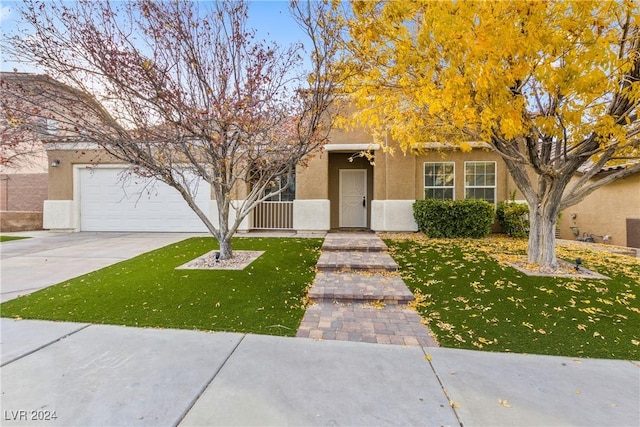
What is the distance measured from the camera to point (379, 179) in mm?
10961

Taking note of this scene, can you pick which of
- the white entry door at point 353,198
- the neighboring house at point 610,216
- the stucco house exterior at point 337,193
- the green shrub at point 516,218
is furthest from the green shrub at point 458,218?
the neighboring house at point 610,216

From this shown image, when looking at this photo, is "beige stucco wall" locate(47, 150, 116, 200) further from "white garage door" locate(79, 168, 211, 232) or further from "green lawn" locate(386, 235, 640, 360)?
"green lawn" locate(386, 235, 640, 360)

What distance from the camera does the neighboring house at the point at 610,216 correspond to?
1033 cm

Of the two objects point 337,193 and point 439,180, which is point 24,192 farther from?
point 439,180

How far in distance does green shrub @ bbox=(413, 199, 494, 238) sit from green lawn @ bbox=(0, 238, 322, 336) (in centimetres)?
487

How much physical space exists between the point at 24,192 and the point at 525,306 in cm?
1974

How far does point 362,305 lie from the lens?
4.58 m

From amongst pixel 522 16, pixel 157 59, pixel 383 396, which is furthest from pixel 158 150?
pixel 522 16

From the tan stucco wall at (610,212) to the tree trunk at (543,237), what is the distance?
7165mm

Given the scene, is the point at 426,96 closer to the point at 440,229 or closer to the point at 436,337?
the point at 436,337

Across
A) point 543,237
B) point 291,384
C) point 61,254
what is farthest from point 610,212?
point 61,254

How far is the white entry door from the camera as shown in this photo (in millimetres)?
12414

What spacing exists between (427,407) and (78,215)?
1426 cm

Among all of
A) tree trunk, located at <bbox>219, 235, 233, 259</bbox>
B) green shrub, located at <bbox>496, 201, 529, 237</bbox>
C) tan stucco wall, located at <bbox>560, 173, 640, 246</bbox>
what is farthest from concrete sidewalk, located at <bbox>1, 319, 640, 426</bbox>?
tan stucco wall, located at <bbox>560, 173, 640, 246</bbox>
